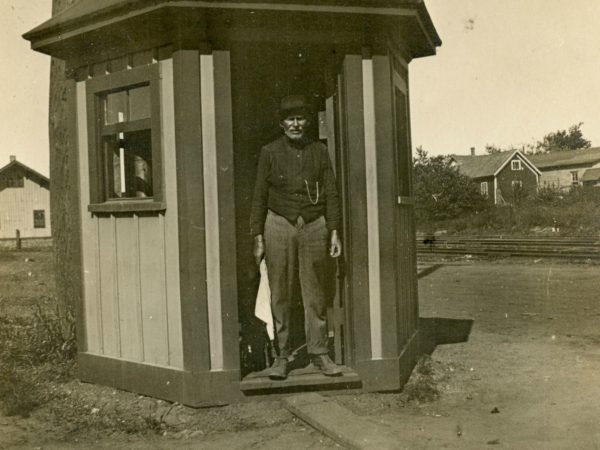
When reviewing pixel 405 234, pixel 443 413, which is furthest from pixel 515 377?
pixel 405 234

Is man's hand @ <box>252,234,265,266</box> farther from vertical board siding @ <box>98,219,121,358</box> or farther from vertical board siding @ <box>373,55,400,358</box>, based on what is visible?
vertical board siding @ <box>98,219,121,358</box>

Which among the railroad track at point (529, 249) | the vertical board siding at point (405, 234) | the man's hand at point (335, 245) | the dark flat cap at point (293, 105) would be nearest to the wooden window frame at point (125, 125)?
the dark flat cap at point (293, 105)

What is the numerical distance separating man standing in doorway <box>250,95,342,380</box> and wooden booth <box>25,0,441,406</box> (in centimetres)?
19

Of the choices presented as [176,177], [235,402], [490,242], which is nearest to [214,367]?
[235,402]

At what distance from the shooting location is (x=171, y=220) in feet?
18.6

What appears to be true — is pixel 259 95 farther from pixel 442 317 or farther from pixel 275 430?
pixel 442 317

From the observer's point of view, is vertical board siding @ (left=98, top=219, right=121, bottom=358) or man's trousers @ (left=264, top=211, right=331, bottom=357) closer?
man's trousers @ (left=264, top=211, right=331, bottom=357)

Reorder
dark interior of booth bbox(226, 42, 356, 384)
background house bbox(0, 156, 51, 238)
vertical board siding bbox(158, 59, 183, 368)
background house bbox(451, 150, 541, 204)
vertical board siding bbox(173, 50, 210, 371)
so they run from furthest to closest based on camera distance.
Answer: background house bbox(451, 150, 541, 204)
background house bbox(0, 156, 51, 238)
dark interior of booth bbox(226, 42, 356, 384)
vertical board siding bbox(158, 59, 183, 368)
vertical board siding bbox(173, 50, 210, 371)

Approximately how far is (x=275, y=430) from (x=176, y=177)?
6.87ft

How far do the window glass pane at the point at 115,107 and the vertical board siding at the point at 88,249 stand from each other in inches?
8.5

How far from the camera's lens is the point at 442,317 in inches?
410

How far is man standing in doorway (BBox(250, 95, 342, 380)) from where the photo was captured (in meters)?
5.85

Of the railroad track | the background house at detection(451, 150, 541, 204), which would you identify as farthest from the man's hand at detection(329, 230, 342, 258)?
the background house at detection(451, 150, 541, 204)

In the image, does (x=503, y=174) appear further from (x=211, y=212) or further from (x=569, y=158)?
(x=211, y=212)
